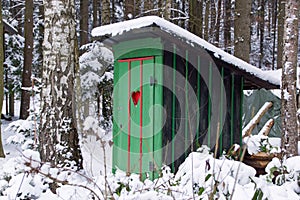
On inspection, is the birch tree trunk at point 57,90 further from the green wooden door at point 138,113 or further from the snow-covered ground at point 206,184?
the snow-covered ground at point 206,184

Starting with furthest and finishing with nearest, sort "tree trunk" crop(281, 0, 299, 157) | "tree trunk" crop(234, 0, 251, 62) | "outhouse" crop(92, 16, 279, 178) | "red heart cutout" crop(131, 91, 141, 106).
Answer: "tree trunk" crop(234, 0, 251, 62) → "red heart cutout" crop(131, 91, 141, 106) → "outhouse" crop(92, 16, 279, 178) → "tree trunk" crop(281, 0, 299, 157)

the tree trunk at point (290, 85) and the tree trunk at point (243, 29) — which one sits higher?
the tree trunk at point (243, 29)

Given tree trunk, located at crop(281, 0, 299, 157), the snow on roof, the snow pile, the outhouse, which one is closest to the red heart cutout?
the outhouse

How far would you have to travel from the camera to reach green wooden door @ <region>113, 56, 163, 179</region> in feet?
17.6

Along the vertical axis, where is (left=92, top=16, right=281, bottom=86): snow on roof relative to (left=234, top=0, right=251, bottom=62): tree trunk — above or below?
below

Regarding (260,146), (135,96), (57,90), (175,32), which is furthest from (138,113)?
(260,146)

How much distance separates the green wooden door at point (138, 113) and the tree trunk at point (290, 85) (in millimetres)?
1569

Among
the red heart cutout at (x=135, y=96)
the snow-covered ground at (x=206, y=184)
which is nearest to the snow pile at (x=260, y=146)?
the red heart cutout at (x=135, y=96)

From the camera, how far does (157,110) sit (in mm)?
5352

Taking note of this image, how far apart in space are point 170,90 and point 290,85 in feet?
5.07

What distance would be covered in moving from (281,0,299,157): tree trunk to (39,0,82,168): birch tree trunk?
253cm

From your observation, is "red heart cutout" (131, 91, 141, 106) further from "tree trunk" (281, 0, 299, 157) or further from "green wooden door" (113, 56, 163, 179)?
"tree trunk" (281, 0, 299, 157)

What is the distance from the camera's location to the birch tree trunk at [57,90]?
499 cm

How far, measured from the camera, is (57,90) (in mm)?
4988
